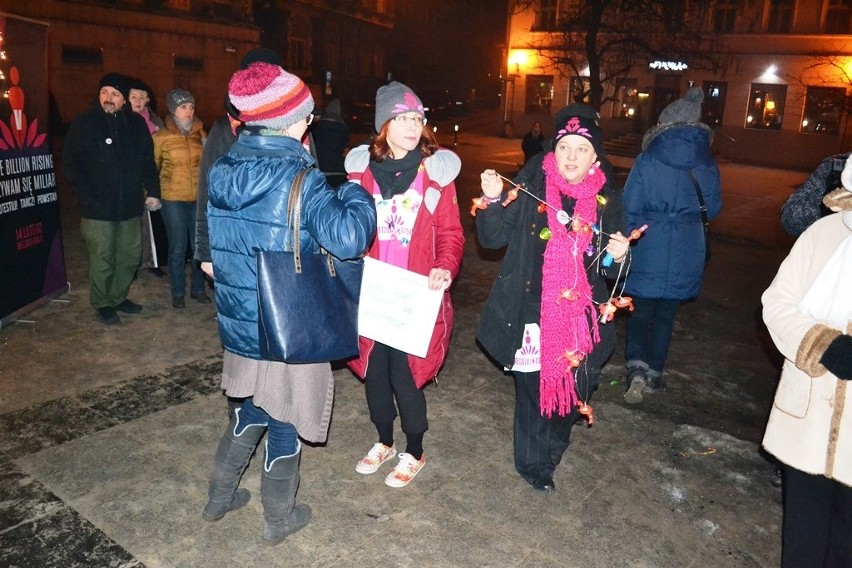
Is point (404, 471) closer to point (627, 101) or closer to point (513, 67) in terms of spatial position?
point (627, 101)

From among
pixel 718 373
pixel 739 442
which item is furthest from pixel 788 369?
pixel 718 373

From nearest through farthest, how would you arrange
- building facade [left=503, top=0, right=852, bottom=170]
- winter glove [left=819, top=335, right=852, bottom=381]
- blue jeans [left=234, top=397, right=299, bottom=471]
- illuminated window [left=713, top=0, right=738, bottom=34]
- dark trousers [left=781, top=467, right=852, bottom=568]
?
winter glove [left=819, top=335, right=852, bottom=381]
dark trousers [left=781, top=467, right=852, bottom=568]
blue jeans [left=234, top=397, right=299, bottom=471]
building facade [left=503, top=0, right=852, bottom=170]
illuminated window [left=713, top=0, right=738, bottom=34]

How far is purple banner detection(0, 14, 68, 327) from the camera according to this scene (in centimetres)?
564

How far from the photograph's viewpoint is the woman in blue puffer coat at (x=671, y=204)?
15.8ft

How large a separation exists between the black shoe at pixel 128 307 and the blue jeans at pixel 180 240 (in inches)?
14.1

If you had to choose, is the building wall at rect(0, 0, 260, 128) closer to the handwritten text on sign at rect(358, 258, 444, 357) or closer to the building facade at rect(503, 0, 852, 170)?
the building facade at rect(503, 0, 852, 170)

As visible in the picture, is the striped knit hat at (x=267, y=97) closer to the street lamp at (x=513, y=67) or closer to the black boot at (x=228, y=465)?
the black boot at (x=228, y=465)

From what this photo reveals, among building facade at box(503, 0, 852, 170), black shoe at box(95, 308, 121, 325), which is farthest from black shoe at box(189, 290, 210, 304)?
building facade at box(503, 0, 852, 170)

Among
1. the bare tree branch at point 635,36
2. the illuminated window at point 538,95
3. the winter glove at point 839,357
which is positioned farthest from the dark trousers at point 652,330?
the illuminated window at point 538,95

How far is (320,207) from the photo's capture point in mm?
2727

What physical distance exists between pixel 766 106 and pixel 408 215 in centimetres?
3156

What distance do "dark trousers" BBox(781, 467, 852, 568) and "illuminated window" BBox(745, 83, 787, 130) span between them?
3137cm

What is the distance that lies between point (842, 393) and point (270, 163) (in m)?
2.28

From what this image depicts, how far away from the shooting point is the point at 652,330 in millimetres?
5168
